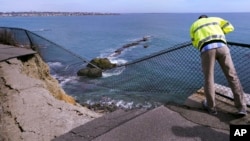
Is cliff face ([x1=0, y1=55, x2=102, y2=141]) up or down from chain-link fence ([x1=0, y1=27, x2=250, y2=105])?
up

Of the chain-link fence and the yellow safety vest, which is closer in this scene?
the yellow safety vest

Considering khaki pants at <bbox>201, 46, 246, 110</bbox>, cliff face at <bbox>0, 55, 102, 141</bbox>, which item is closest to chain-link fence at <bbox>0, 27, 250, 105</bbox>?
cliff face at <bbox>0, 55, 102, 141</bbox>

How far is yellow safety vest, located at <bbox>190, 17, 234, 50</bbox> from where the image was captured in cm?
503

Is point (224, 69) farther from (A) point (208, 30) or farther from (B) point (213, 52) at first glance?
(A) point (208, 30)

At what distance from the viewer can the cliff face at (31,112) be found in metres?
5.27

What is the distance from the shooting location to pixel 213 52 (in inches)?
199

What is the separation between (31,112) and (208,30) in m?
3.84

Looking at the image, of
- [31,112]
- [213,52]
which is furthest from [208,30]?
[31,112]

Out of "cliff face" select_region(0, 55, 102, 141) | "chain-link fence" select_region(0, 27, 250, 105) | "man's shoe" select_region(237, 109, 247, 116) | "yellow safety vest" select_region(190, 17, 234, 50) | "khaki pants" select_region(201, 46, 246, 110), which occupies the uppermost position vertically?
"yellow safety vest" select_region(190, 17, 234, 50)

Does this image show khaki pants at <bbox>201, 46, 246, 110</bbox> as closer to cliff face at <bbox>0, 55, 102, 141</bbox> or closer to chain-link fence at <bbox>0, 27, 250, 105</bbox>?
cliff face at <bbox>0, 55, 102, 141</bbox>

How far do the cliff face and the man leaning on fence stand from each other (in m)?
2.39

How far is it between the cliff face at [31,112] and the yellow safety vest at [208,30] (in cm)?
255

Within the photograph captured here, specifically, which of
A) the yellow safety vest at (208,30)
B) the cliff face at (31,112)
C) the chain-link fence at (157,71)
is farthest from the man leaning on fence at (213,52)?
the chain-link fence at (157,71)

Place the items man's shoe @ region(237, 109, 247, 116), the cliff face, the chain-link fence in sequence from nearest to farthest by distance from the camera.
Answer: man's shoe @ region(237, 109, 247, 116) → the cliff face → the chain-link fence
